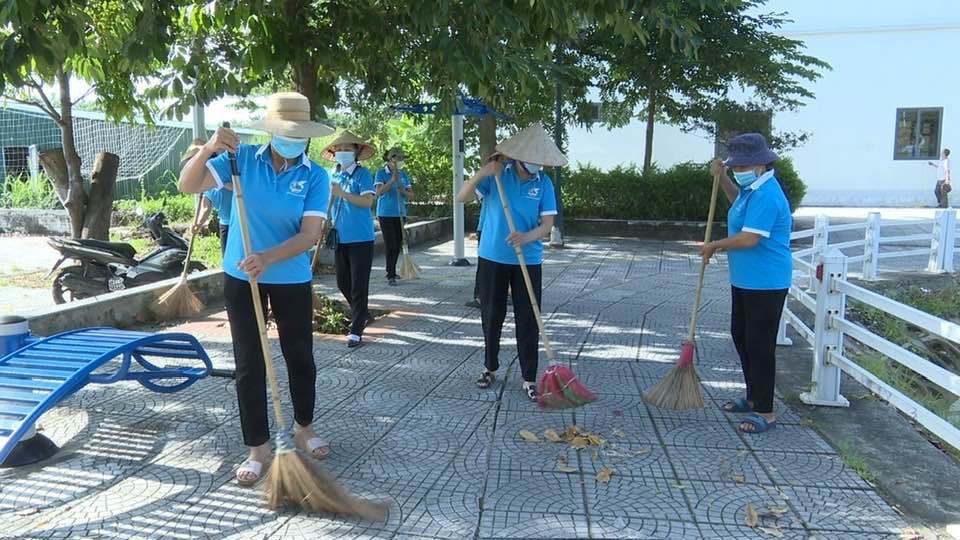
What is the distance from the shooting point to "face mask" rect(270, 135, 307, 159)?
3766mm

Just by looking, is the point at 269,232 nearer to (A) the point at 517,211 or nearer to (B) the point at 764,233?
(A) the point at 517,211

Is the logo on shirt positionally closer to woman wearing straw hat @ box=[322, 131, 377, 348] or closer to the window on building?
woman wearing straw hat @ box=[322, 131, 377, 348]

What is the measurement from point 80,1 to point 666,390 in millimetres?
4397

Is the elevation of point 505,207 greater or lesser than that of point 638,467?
greater

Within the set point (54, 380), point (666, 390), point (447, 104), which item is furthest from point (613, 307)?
point (54, 380)

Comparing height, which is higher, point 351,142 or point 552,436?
point 351,142

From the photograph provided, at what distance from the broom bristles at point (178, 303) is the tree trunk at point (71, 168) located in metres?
2.49

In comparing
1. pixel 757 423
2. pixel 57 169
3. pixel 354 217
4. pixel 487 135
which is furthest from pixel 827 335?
pixel 487 135

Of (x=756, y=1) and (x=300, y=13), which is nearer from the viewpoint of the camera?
(x=300, y=13)

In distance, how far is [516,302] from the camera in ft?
17.3

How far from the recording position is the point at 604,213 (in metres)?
16.9

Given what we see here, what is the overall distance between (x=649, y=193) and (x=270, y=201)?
1367 centimetres

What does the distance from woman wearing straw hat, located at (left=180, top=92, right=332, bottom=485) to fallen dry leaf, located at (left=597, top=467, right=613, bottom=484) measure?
1.72 meters

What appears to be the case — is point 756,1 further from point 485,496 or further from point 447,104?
point 485,496
